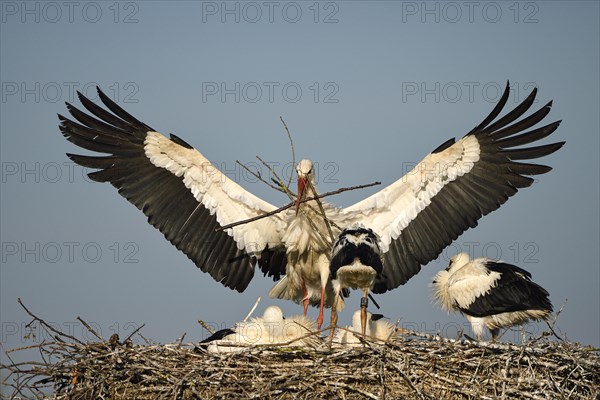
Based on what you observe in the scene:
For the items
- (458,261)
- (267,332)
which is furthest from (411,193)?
(267,332)

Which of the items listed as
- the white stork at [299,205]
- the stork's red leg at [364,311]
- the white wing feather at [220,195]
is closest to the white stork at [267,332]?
the stork's red leg at [364,311]

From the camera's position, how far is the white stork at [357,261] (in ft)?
26.8

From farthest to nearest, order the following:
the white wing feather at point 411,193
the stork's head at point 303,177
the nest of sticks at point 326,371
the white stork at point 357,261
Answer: the white wing feather at point 411,193 < the stork's head at point 303,177 < the white stork at point 357,261 < the nest of sticks at point 326,371

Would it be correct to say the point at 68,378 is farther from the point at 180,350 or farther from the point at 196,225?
the point at 196,225

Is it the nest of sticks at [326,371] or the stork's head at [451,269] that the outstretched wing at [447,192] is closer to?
the stork's head at [451,269]

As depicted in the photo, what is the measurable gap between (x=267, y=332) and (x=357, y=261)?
1009 millimetres

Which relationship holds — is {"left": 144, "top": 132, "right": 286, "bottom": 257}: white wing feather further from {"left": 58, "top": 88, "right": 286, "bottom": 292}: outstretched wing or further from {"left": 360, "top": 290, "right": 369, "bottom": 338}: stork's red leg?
{"left": 360, "top": 290, "right": 369, "bottom": 338}: stork's red leg

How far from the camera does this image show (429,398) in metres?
6.97

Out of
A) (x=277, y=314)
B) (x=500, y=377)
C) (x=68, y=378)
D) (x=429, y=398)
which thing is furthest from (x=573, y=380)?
(x=68, y=378)

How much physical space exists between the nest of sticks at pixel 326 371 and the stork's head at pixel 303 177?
2.01 metres

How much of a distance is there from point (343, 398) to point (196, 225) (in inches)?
134

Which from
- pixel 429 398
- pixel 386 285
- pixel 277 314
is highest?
pixel 386 285

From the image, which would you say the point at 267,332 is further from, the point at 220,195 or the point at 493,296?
the point at 493,296

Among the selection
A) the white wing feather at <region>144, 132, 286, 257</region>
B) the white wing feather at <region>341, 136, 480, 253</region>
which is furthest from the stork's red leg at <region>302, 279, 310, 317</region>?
the white wing feather at <region>341, 136, 480, 253</region>
